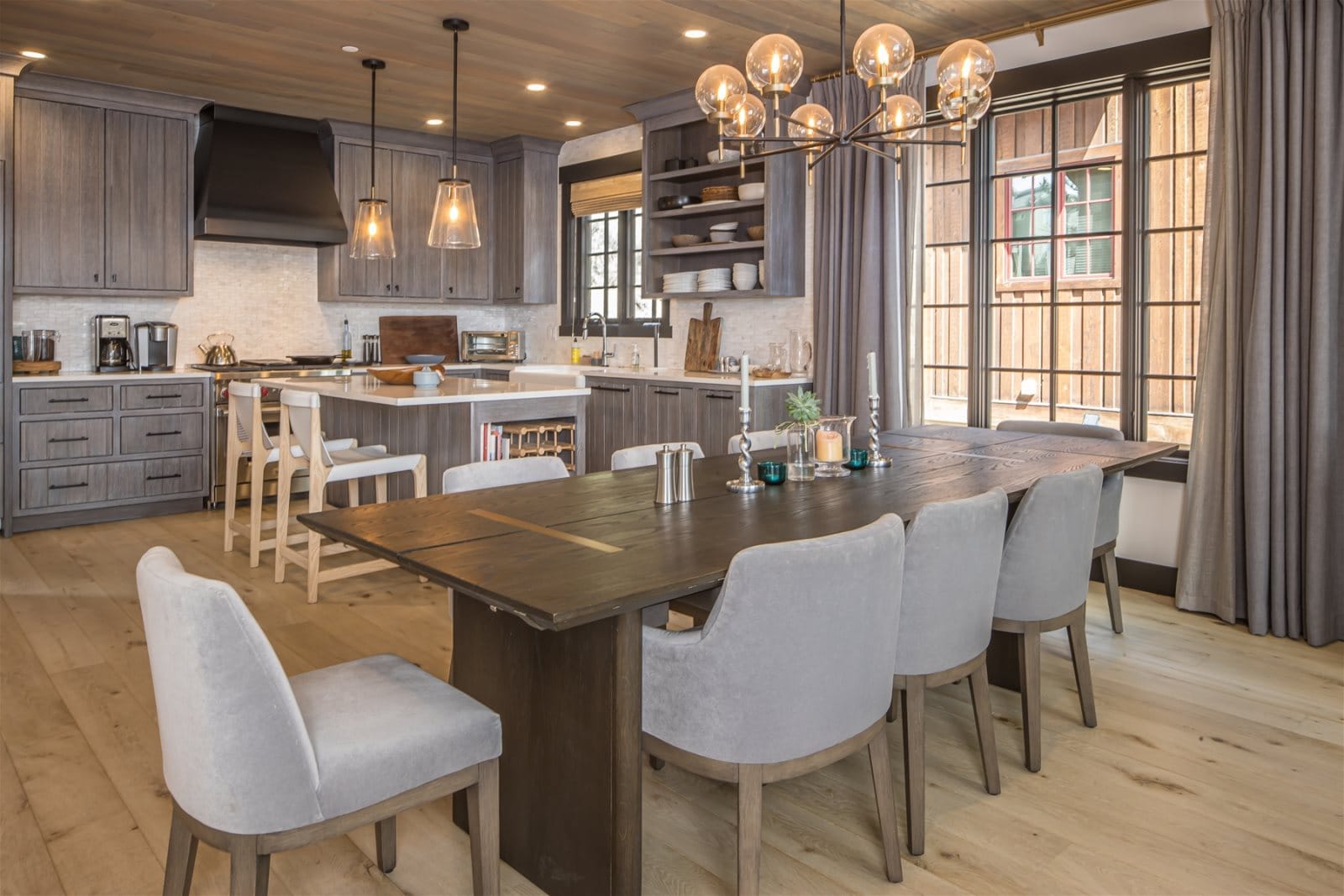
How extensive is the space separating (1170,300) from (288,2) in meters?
4.18

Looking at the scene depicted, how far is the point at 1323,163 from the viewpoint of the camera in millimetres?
3484

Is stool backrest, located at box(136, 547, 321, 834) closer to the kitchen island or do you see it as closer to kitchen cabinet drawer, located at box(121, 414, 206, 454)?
the kitchen island

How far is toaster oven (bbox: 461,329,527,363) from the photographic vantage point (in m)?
7.53

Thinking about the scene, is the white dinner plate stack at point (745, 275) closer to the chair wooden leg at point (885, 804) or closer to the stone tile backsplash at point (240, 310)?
the stone tile backsplash at point (240, 310)

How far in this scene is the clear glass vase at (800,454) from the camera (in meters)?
2.82

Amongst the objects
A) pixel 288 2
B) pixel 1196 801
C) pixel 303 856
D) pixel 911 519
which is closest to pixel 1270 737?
pixel 1196 801

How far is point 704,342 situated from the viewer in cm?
622

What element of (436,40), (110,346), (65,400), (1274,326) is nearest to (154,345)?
(110,346)

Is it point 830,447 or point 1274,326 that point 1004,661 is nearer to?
point 830,447

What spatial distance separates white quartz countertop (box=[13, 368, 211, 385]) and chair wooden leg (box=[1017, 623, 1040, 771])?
5.25 metres

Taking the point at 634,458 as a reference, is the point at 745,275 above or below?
above

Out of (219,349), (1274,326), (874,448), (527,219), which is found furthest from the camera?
(527,219)

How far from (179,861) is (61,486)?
15.4ft

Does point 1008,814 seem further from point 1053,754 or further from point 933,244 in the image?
point 933,244
